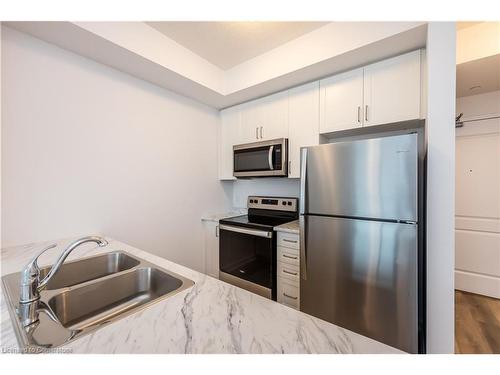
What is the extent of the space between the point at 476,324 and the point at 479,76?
230 centimetres

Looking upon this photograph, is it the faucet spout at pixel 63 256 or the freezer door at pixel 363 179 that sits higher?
the freezer door at pixel 363 179

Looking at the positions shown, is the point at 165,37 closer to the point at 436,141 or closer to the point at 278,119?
the point at 278,119

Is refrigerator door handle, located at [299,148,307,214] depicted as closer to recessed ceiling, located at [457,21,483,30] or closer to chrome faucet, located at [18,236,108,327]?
chrome faucet, located at [18,236,108,327]

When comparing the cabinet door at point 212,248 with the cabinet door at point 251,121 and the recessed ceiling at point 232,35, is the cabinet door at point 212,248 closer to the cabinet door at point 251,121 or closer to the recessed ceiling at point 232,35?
the cabinet door at point 251,121

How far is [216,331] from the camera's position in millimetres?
601

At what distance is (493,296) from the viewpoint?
2.40 m

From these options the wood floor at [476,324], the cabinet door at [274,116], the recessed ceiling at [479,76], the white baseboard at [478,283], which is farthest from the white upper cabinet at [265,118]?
the white baseboard at [478,283]

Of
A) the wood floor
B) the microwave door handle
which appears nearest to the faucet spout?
the microwave door handle

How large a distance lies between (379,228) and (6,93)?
93.8 inches

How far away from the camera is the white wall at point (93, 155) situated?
1.37m

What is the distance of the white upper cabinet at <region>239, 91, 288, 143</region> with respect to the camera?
2.24m

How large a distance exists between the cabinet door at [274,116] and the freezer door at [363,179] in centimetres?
78
